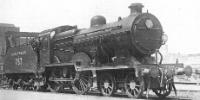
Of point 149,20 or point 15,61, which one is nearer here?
point 149,20

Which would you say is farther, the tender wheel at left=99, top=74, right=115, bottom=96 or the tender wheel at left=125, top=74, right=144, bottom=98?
the tender wheel at left=99, top=74, right=115, bottom=96

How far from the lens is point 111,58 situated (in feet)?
45.1

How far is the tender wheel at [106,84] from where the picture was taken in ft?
42.1

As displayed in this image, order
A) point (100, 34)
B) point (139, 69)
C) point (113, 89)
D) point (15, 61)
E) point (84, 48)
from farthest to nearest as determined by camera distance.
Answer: point (15, 61) < point (84, 48) < point (100, 34) < point (113, 89) < point (139, 69)

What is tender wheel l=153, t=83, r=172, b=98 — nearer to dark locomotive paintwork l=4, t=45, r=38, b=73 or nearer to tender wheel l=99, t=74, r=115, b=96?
tender wheel l=99, t=74, r=115, b=96

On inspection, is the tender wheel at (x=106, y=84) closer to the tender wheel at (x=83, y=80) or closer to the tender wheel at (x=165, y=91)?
the tender wheel at (x=83, y=80)

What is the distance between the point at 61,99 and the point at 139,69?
304 cm

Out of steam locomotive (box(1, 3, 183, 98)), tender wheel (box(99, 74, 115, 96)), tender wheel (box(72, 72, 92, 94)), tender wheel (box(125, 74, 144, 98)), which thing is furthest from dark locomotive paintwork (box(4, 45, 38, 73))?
tender wheel (box(125, 74, 144, 98))

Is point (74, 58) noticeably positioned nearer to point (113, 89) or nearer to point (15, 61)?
point (113, 89)

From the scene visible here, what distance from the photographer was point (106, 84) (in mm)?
13055

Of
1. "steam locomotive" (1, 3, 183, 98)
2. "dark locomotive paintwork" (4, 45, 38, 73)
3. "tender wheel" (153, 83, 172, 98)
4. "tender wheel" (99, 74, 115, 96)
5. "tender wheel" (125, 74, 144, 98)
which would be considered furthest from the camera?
"dark locomotive paintwork" (4, 45, 38, 73)

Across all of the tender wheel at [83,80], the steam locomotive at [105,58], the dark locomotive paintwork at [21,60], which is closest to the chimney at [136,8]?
the steam locomotive at [105,58]

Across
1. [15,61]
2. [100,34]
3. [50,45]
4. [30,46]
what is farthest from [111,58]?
[15,61]

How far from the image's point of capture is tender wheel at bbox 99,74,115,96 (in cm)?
1282
